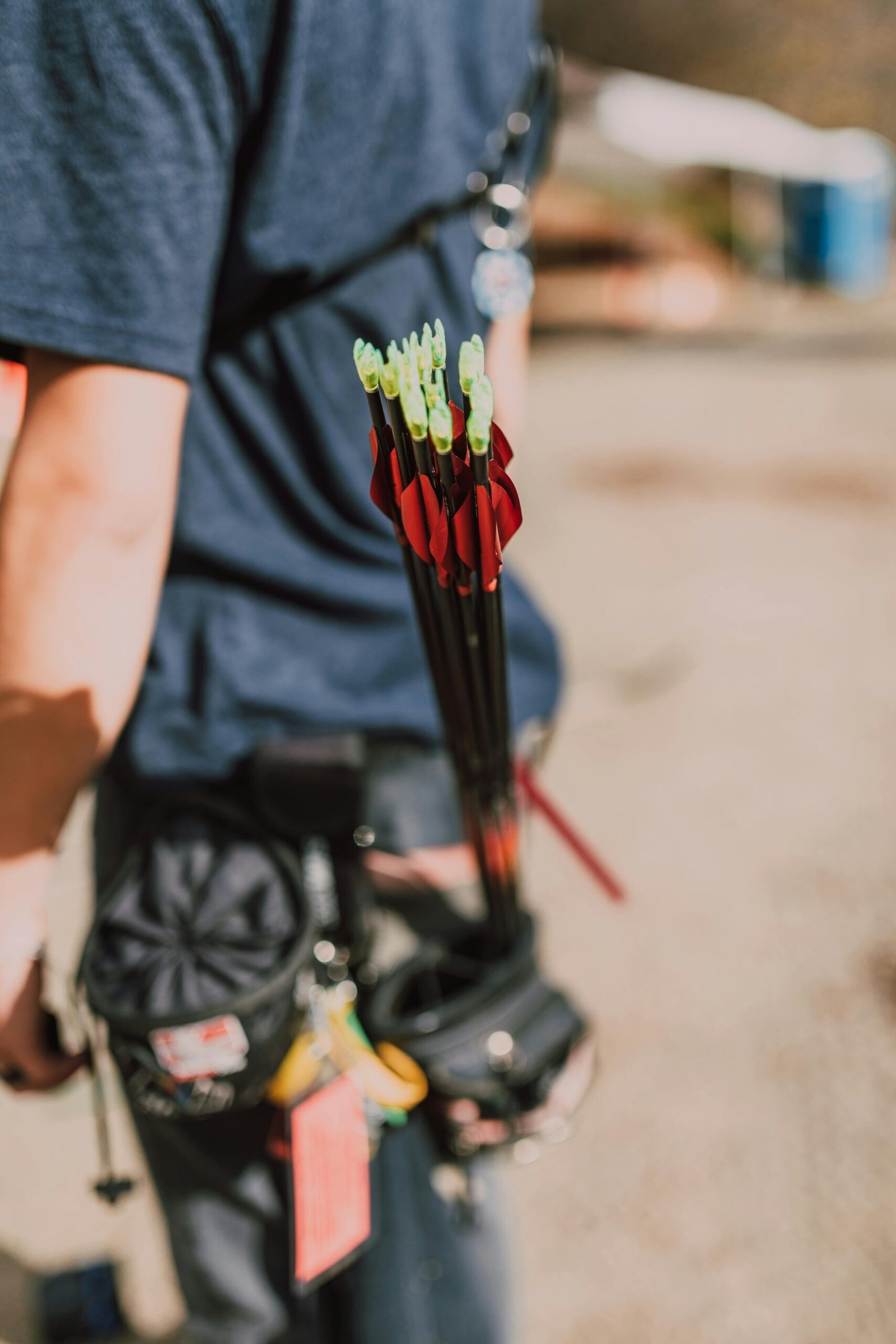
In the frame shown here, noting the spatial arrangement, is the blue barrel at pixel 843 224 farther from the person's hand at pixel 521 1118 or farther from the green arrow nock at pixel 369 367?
the green arrow nock at pixel 369 367

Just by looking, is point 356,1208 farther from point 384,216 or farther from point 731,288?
point 731,288

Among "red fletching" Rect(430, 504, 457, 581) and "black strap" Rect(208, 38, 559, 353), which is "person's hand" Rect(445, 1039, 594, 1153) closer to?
"red fletching" Rect(430, 504, 457, 581)

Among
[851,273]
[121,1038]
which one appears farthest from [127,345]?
[851,273]

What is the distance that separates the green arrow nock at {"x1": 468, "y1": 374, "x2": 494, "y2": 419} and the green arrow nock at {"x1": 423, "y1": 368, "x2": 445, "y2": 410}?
0.03 metres

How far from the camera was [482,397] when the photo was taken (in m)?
0.57

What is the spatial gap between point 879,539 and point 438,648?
4.26 metres

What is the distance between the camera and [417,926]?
3.80 feet

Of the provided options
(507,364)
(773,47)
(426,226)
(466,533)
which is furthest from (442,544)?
(773,47)

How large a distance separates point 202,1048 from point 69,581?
379 mm

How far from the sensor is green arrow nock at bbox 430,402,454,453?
591 mm

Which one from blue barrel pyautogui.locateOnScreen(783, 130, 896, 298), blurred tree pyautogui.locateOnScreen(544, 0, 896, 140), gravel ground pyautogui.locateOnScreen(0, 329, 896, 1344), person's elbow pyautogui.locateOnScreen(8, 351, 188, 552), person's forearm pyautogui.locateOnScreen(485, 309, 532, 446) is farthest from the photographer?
blurred tree pyautogui.locateOnScreen(544, 0, 896, 140)

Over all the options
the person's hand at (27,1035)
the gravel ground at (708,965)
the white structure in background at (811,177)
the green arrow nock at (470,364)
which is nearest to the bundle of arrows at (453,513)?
the green arrow nock at (470,364)

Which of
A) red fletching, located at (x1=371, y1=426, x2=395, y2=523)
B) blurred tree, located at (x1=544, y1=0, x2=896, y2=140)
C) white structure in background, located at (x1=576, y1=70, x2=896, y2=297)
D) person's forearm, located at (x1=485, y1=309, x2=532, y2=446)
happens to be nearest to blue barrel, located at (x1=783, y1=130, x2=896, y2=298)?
white structure in background, located at (x1=576, y1=70, x2=896, y2=297)

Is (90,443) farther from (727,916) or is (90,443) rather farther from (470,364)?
(727,916)
